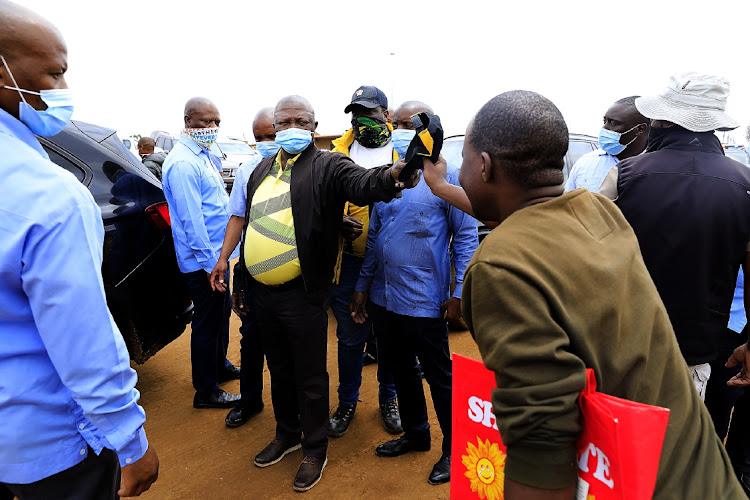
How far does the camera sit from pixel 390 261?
288cm

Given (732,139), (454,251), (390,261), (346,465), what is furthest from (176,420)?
(732,139)

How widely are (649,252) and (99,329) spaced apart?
2003mm

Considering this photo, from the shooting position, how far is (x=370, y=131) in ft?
11.5

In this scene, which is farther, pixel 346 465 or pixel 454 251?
pixel 346 465

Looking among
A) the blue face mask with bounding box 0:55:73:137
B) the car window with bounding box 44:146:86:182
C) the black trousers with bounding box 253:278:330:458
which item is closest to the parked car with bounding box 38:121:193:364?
the car window with bounding box 44:146:86:182

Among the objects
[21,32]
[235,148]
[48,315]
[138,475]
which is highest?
[21,32]

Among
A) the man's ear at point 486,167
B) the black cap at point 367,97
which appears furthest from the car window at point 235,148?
the man's ear at point 486,167

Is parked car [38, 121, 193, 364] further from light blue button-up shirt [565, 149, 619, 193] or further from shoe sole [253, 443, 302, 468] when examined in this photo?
light blue button-up shirt [565, 149, 619, 193]

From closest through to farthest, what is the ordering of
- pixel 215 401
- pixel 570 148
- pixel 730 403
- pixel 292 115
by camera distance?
pixel 730 403
pixel 292 115
pixel 215 401
pixel 570 148

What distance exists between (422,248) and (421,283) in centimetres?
20

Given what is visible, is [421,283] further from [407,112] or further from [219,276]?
[219,276]

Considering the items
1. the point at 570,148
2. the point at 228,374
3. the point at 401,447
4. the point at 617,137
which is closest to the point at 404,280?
the point at 401,447

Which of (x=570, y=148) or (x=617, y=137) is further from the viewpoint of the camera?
(x=570, y=148)

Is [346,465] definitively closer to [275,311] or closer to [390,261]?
[275,311]
